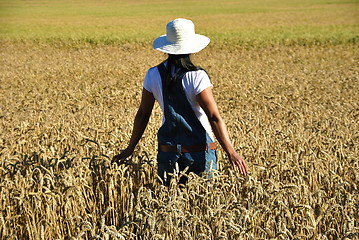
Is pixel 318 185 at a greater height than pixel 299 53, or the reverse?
pixel 318 185

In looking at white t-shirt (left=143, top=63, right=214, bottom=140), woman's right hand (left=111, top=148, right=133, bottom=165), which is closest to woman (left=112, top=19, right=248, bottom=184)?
white t-shirt (left=143, top=63, right=214, bottom=140)

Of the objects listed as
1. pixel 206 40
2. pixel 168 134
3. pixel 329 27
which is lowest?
pixel 329 27

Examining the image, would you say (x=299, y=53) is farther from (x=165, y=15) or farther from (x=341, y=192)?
(x=165, y=15)

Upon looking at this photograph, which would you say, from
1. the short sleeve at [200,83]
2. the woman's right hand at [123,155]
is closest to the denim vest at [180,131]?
the short sleeve at [200,83]

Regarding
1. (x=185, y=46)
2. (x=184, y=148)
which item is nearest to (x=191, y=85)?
(x=185, y=46)

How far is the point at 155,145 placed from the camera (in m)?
6.09

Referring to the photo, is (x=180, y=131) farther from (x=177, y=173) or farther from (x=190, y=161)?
(x=177, y=173)

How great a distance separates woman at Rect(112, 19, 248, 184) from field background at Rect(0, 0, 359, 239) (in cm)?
20

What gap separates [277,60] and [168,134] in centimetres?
1830

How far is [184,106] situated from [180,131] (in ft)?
0.69

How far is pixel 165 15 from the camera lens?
A: 57.6 meters

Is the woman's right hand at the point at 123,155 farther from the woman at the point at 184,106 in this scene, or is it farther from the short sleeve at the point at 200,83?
the short sleeve at the point at 200,83

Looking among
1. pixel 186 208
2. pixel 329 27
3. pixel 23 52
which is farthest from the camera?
pixel 329 27

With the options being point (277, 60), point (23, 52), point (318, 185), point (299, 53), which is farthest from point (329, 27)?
point (318, 185)
